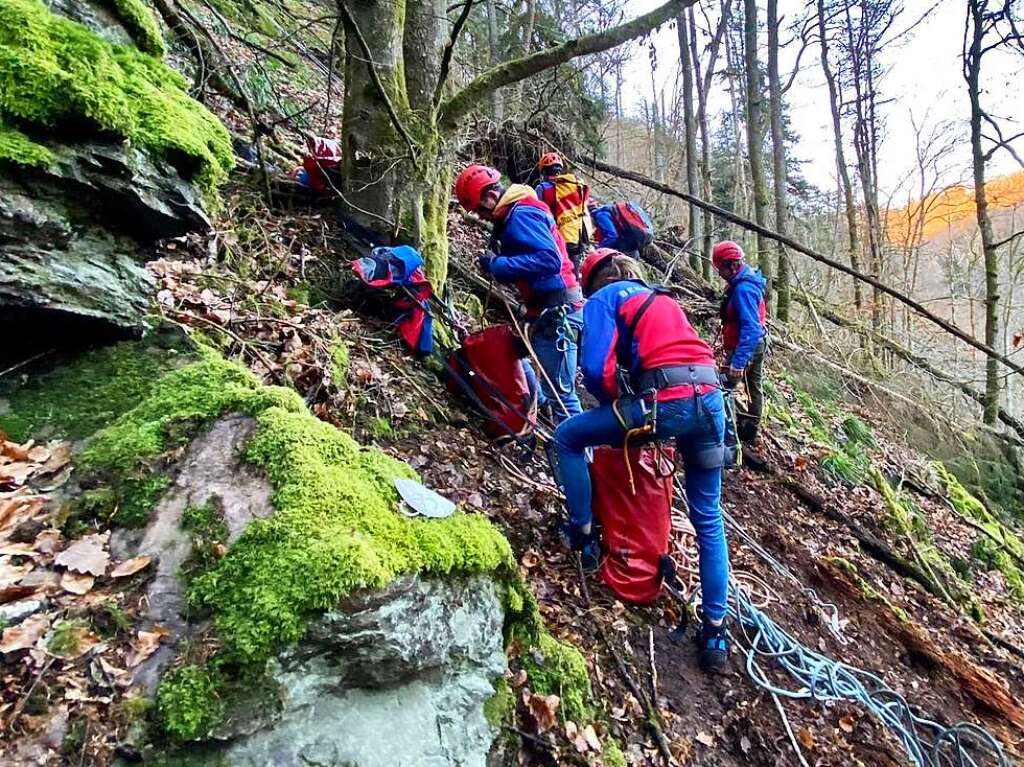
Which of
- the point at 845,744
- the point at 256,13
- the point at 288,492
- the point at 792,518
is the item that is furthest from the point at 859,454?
the point at 256,13

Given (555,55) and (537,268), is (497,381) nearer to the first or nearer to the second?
(537,268)

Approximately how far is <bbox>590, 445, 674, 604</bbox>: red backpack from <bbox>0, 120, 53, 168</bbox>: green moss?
3.31 m

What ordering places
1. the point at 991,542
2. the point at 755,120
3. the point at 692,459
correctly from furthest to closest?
1. the point at 755,120
2. the point at 991,542
3. the point at 692,459

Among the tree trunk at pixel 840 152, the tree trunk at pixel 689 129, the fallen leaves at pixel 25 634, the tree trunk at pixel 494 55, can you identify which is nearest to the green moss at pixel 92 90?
the fallen leaves at pixel 25 634

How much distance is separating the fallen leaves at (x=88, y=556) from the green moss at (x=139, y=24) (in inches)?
103

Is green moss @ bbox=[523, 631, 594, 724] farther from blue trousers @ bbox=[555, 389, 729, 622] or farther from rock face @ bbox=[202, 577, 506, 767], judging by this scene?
blue trousers @ bbox=[555, 389, 729, 622]

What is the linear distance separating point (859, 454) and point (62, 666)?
33.3 feet

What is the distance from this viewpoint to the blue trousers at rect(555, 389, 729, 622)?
359 centimetres

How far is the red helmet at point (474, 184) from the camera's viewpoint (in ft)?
16.8

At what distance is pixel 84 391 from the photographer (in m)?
2.62

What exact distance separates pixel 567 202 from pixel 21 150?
5151 mm

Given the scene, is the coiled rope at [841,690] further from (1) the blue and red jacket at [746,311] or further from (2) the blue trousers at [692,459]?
(1) the blue and red jacket at [746,311]

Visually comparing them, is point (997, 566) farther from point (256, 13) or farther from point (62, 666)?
point (256, 13)

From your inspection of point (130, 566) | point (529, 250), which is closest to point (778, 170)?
point (529, 250)
